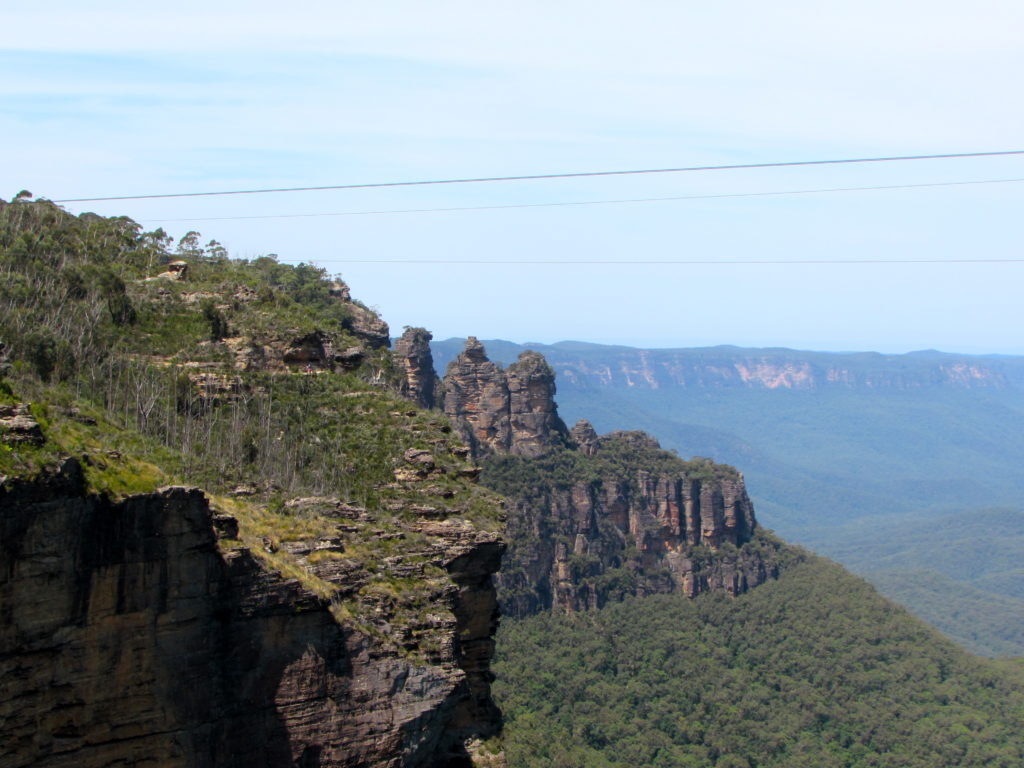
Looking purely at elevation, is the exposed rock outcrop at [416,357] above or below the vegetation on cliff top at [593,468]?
above

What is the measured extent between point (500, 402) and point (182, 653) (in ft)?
247

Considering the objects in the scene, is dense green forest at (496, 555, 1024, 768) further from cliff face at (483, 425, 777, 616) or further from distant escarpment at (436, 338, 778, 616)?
distant escarpment at (436, 338, 778, 616)

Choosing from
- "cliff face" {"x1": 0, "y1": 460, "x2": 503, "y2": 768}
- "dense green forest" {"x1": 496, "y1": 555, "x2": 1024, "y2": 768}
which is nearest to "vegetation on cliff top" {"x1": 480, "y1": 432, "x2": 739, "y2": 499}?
"dense green forest" {"x1": 496, "y1": 555, "x2": 1024, "y2": 768}

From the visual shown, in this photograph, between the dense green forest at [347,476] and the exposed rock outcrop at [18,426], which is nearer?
the exposed rock outcrop at [18,426]

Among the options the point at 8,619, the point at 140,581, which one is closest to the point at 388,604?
the point at 140,581

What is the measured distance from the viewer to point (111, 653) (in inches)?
838

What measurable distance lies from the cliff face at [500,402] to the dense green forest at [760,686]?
1457 centimetres

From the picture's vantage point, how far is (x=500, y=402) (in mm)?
97438

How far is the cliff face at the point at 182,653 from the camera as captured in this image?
20.3 meters

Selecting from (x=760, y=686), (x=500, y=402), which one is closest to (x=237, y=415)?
(x=760, y=686)

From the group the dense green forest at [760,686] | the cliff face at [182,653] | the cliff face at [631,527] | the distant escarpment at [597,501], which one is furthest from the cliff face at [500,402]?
the cliff face at [182,653]

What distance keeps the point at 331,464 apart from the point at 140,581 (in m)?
12.1

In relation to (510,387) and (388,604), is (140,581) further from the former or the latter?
(510,387)

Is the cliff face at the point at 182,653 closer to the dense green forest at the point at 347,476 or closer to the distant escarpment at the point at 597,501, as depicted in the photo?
the dense green forest at the point at 347,476
